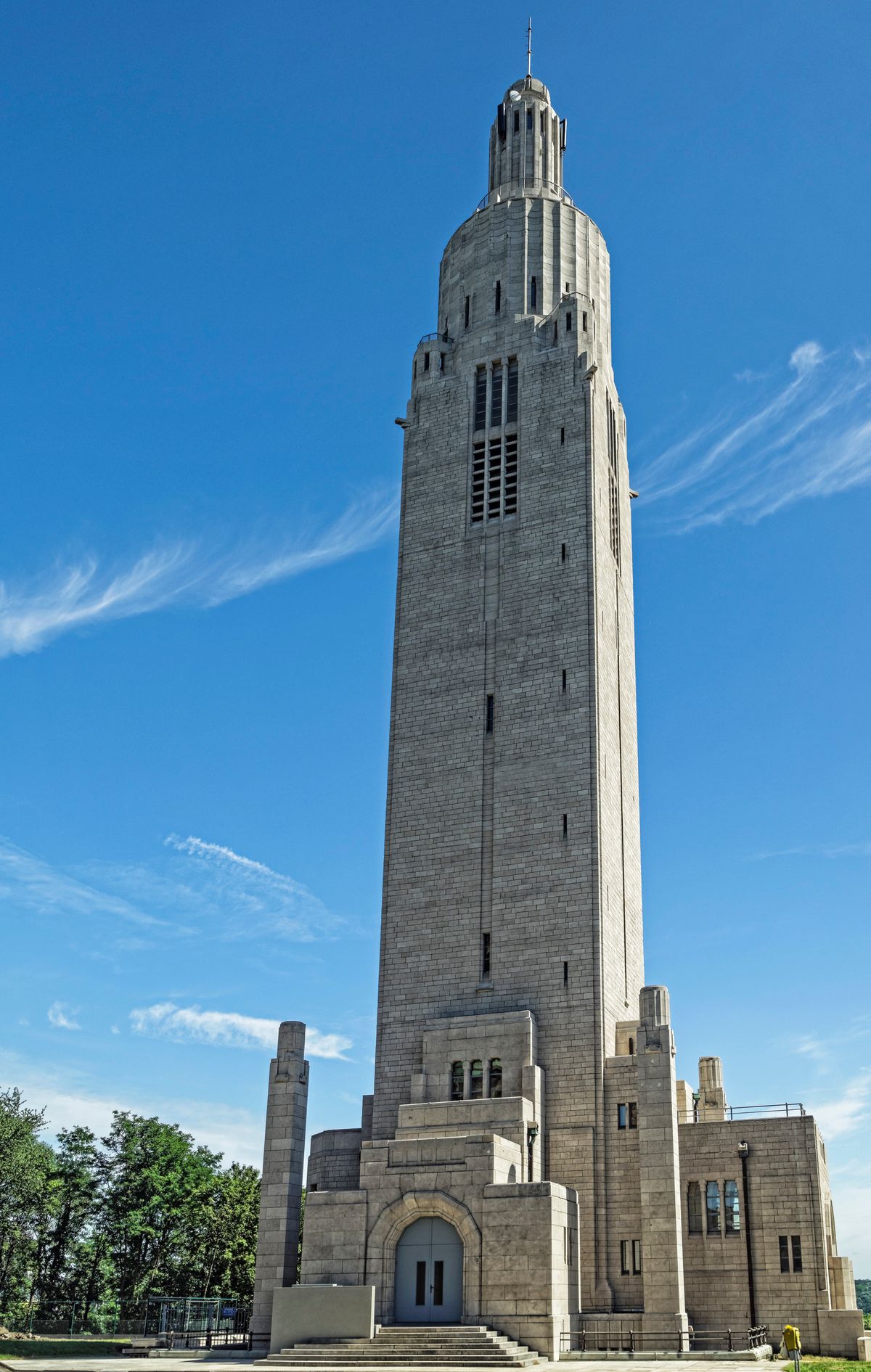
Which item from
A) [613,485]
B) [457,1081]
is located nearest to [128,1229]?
[457,1081]

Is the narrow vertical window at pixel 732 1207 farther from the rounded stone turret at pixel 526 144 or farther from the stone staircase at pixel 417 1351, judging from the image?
the rounded stone turret at pixel 526 144

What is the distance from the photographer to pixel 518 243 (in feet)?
171

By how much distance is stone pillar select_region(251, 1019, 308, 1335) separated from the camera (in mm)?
37250

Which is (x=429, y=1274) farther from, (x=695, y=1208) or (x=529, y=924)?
(x=529, y=924)

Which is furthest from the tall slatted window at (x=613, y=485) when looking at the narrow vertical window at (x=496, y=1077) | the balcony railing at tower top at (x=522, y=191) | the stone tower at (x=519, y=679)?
the narrow vertical window at (x=496, y=1077)

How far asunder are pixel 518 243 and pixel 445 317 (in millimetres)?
4398

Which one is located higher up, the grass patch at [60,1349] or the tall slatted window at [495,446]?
the tall slatted window at [495,446]

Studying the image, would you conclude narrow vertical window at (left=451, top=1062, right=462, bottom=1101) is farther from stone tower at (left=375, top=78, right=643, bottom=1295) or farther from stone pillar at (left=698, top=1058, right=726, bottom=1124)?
stone pillar at (left=698, top=1058, right=726, bottom=1124)

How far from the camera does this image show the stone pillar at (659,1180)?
33.4m

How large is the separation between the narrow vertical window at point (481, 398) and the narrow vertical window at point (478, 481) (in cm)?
105

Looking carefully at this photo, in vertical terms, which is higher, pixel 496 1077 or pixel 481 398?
pixel 481 398

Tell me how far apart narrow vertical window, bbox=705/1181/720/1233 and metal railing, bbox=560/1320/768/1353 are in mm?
Answer: 2919

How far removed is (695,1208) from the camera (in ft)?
121

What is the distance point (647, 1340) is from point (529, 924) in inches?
509
